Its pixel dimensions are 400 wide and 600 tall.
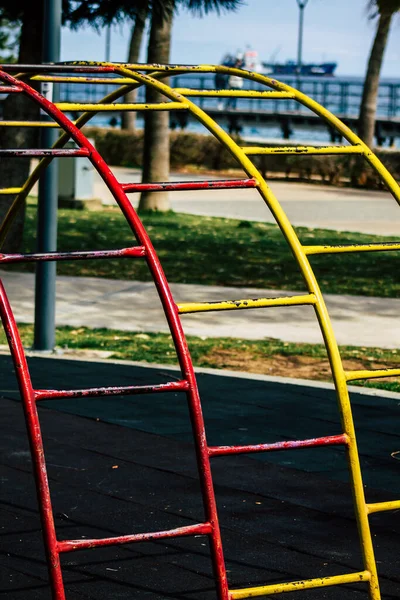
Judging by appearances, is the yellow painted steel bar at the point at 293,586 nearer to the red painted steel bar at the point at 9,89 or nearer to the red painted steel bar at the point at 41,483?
the red painted steel bar at the point at 41,483

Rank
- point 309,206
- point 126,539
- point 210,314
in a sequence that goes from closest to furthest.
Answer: point 126,539 < point 210,314 < point 309,206

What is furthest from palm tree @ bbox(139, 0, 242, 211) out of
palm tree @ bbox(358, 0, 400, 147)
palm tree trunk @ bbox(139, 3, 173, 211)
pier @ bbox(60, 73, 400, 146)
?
pier @ bbox(60, 73, 400, 146)

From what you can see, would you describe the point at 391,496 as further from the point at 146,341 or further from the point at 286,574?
the point at 146,341

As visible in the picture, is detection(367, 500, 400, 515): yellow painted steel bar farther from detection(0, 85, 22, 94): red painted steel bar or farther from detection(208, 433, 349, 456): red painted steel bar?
detection(0, 85, 22, 94): red painted steel bar

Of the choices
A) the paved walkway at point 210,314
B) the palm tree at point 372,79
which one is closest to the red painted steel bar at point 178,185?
the paved walkway at point 210,314

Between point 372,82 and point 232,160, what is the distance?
5.24m

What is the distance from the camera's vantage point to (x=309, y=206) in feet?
75.9

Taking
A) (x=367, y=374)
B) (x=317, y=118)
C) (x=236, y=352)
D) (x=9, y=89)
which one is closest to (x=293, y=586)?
(x=367, y=374)

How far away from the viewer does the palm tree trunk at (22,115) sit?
14.2 m

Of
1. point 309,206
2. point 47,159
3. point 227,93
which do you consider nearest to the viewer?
point 227,93

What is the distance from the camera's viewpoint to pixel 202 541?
5.16m

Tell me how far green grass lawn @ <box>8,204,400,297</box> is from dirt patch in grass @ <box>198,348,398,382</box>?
349cm

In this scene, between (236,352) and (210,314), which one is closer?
(236,352)

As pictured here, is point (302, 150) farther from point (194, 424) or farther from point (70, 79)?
point (194, 424)
